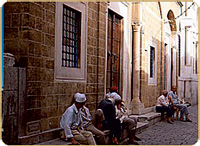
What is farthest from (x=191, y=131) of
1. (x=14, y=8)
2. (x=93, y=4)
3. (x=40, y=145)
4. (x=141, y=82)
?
(x=14, y=8)

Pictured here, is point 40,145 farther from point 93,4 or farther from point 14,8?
point 93,4

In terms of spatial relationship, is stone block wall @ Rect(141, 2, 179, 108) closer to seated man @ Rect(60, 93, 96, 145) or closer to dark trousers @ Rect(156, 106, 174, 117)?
dark trousers @ Rect(156, 106, 174, 117)

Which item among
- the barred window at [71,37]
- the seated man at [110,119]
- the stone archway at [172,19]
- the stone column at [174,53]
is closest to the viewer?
the seated man at [110,119]

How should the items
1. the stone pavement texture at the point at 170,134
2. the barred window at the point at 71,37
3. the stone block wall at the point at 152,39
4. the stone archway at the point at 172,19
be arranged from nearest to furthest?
the barred window at the point at 71,37 < the stone pavement texture at the point at 170,134 < the stone block wall at the point at 152,39 < the stone archway at the point at 172,19

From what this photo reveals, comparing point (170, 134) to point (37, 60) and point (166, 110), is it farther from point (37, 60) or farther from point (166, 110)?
point (37, 60)

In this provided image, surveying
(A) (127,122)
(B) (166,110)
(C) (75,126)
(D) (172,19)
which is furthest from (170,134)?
(D) (172,19)

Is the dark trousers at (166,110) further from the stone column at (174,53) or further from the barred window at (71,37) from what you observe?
the stone column at (174,53)

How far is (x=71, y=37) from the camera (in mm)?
8852

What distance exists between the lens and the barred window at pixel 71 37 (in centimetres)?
852

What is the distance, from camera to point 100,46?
33.4ft

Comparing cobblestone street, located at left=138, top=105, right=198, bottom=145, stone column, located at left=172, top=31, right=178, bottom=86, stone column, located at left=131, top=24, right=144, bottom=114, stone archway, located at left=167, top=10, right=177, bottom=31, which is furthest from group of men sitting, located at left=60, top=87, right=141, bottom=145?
stone archway, located at left=167, top=10, right=177, bottom=31

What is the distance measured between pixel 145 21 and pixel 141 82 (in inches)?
99.9

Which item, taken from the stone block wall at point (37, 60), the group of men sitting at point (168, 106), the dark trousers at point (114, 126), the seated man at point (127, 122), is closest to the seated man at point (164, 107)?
the group of men sitting at point (168, 106)

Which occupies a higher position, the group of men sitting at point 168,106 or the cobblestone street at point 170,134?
the group of men sitting at point 168,106
